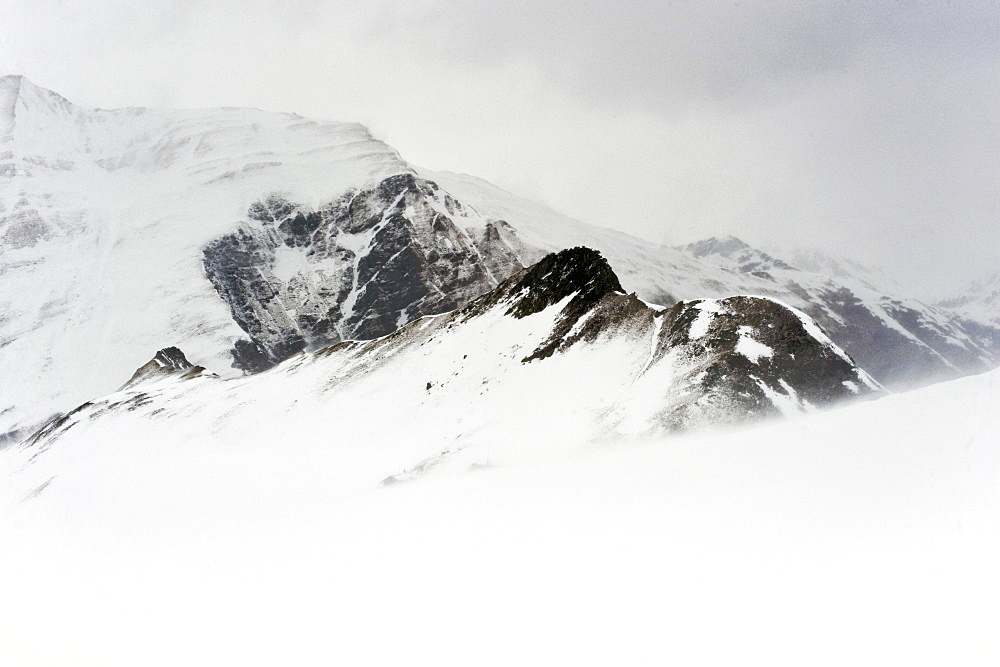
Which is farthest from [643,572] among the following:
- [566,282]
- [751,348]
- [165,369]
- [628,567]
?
[165,369]

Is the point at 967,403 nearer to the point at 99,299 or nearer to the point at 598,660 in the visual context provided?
the point at 598,660

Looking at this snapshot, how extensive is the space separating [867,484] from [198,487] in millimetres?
27344

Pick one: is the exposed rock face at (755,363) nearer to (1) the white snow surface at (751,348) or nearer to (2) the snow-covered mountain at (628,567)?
(1) the white snow surface at (751,348)

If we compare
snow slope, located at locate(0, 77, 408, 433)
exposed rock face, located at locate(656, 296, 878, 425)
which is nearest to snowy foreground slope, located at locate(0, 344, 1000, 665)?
exposed rock face, located at locate(656, 296, 878, 425)

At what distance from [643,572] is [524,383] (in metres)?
22.6

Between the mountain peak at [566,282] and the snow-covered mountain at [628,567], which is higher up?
the snow-covered mountain at [628,567]

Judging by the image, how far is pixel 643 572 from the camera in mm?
4844

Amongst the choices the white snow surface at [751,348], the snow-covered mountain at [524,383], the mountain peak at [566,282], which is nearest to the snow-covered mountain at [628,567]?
the snow-covered mountain at [524,383]

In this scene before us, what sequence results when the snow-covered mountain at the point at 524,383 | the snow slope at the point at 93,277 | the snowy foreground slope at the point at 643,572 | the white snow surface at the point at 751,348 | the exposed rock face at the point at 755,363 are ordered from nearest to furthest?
the snowy foreground slope at the point at 643,572, the exposed rock face at the point at 755,363, the snow-covered mountain at the point at 524,383, the white snow surface at the point at 751,348, the snow slope at the point at 93,277

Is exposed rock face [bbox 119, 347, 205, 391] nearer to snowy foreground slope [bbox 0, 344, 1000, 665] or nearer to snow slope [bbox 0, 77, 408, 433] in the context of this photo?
snow slope [bbox 0, 77, 408, 433]

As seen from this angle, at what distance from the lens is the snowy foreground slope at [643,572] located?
3.92 m

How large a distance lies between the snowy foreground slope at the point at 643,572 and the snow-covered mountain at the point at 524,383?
1063 cm

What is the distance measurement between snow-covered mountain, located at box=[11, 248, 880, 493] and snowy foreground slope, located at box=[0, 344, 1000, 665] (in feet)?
34.9

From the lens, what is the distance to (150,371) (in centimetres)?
7812
